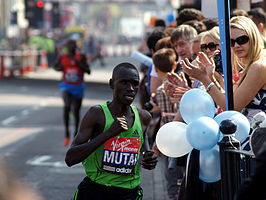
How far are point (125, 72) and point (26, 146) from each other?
313 inches

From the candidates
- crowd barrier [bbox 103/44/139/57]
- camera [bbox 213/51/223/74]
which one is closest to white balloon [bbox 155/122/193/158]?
camera [bbox 213/51/223/74]

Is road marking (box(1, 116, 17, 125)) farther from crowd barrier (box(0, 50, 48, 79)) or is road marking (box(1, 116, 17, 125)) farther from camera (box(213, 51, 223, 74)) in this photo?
crowd barrier (box(0, 50, 48, 79))

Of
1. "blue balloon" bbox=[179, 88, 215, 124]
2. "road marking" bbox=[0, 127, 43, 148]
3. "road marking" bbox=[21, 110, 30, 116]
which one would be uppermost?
"blue balloon" bbox=[179, 88, 215, 124]

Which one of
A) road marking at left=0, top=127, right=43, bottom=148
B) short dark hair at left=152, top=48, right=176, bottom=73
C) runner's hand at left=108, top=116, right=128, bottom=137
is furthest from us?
road marking at left=0, top=127, right=43, bottom=148

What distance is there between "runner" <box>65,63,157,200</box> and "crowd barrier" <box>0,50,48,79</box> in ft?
85.8

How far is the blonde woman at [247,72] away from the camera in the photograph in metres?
4.70

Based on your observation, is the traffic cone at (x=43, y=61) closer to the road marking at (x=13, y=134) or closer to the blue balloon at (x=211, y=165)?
the road marking at (x=13, y=134)

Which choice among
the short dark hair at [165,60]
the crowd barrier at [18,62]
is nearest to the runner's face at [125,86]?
the short dark hair at [165,60]

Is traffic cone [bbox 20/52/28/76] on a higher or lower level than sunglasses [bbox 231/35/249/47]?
lower

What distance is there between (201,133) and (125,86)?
724 millimetres

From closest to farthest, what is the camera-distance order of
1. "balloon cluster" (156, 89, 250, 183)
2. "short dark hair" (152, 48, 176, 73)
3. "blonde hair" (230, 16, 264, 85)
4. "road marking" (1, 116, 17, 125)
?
"balloon cluster" (156, 89, 250, 183)
"blonde hair" (230, 16, 264, 85)
"short dark hair" (152, 48, 176, 73)
"road marking" (1, 116, 17, 125)

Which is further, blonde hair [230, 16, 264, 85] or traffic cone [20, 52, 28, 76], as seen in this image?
traffic cone [20, 52, 28, 76]

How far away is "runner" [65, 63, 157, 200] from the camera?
4.46 meters

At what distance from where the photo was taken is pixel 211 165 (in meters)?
4.14
